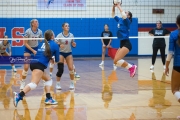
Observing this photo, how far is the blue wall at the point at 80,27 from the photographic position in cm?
1881

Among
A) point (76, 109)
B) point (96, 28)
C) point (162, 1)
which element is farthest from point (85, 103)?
point (162, 1)

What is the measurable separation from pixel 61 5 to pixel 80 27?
1508 mm

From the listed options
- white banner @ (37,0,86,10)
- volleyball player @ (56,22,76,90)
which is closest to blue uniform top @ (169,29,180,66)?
volleyball player @ (56,22,76,90)

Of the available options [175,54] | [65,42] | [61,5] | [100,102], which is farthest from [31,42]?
[61,5]

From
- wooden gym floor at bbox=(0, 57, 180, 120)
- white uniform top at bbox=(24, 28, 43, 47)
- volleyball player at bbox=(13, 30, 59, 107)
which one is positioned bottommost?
wooden gym floor at bbox=(0, 57, 180, 120)

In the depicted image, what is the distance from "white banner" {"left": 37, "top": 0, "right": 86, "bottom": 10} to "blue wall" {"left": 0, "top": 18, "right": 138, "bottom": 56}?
62 cm

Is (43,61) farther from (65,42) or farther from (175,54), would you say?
(175,54)

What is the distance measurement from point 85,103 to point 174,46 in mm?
2315

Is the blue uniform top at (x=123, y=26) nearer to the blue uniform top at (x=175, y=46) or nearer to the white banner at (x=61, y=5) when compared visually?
the blue uniform top at (x=175, y=46)

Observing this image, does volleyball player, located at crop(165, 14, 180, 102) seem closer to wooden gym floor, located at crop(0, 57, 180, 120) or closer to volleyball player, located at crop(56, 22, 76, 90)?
wooden gym floor, located at crop(0, 57, 180, 120)

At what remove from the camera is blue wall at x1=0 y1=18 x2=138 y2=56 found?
18812 millimetres

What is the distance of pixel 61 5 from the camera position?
1906cm

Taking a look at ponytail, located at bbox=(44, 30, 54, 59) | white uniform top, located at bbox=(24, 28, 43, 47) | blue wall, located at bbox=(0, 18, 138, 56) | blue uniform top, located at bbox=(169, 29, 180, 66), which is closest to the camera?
blue uniform top, located at bbox=(169, 29, 180, 66)

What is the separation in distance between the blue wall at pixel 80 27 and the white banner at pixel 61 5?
0.62 metres
